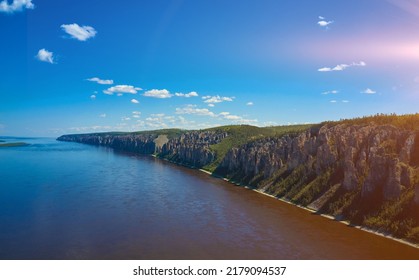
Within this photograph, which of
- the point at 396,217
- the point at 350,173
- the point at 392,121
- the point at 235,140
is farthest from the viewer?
the point at 235,140

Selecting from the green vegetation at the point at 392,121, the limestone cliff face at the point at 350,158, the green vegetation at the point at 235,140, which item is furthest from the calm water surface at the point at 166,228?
the green vegetation at the point at 235,140

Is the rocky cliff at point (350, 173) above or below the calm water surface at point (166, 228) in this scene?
above

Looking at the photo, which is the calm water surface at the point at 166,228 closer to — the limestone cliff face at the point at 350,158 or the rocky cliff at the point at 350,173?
the rocky cliff at the point at 350,173

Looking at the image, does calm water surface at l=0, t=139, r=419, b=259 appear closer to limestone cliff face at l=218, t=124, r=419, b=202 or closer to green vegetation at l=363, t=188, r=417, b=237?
green vegetation at l=363, t=188, r=417, b=237

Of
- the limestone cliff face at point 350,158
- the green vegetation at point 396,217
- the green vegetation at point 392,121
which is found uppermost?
the green vegetation at point 392,121

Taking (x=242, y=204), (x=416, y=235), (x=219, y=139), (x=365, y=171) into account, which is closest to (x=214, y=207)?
(x=242, y=204)

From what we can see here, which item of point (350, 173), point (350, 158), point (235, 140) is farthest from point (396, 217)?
point (235, 140)

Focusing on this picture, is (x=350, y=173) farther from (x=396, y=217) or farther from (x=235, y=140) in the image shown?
(x=235, y=140)
